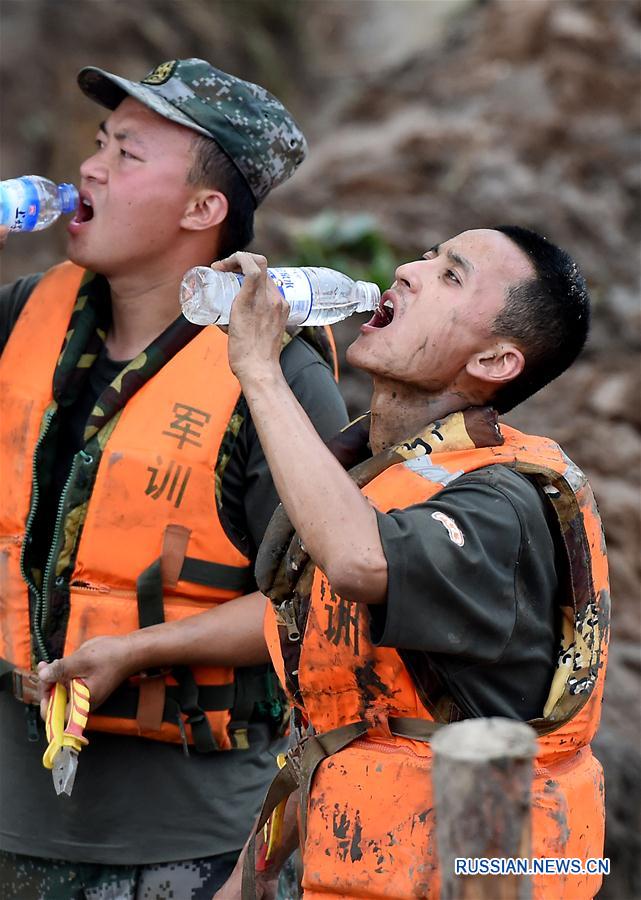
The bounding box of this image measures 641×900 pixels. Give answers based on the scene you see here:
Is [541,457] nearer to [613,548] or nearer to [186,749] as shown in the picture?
[186,749]

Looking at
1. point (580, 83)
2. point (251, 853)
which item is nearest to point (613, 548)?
point (251, 853)

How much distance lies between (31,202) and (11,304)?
39 cm

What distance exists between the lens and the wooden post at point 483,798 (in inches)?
72.1

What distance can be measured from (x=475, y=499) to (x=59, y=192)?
1797 millimetres

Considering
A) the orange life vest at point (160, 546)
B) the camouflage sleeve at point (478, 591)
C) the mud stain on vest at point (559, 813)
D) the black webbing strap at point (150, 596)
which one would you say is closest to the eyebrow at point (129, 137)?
the orange life vest at point (160, 546)

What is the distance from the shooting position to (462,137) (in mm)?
10625

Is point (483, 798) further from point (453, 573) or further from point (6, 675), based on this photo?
point (6, 675)

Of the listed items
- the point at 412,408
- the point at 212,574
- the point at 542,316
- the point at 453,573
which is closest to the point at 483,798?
the point at 453,573

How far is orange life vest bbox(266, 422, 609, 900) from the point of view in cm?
246

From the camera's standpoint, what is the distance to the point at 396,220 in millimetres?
9781

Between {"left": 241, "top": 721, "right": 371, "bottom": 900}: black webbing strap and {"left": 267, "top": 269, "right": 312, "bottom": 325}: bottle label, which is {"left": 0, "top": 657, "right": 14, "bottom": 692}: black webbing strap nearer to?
{"left": 241, "top": 721, "right": 371, "bottom": 900}: black webbing strap

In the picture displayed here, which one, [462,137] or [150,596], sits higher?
[462,137]

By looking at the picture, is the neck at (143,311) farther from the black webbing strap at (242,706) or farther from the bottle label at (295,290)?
the black webbing strap at (242,706)

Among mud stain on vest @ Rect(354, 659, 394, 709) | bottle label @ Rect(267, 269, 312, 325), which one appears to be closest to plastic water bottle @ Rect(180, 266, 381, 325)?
bottle label @ Rect(267, 269, 312, 325)
